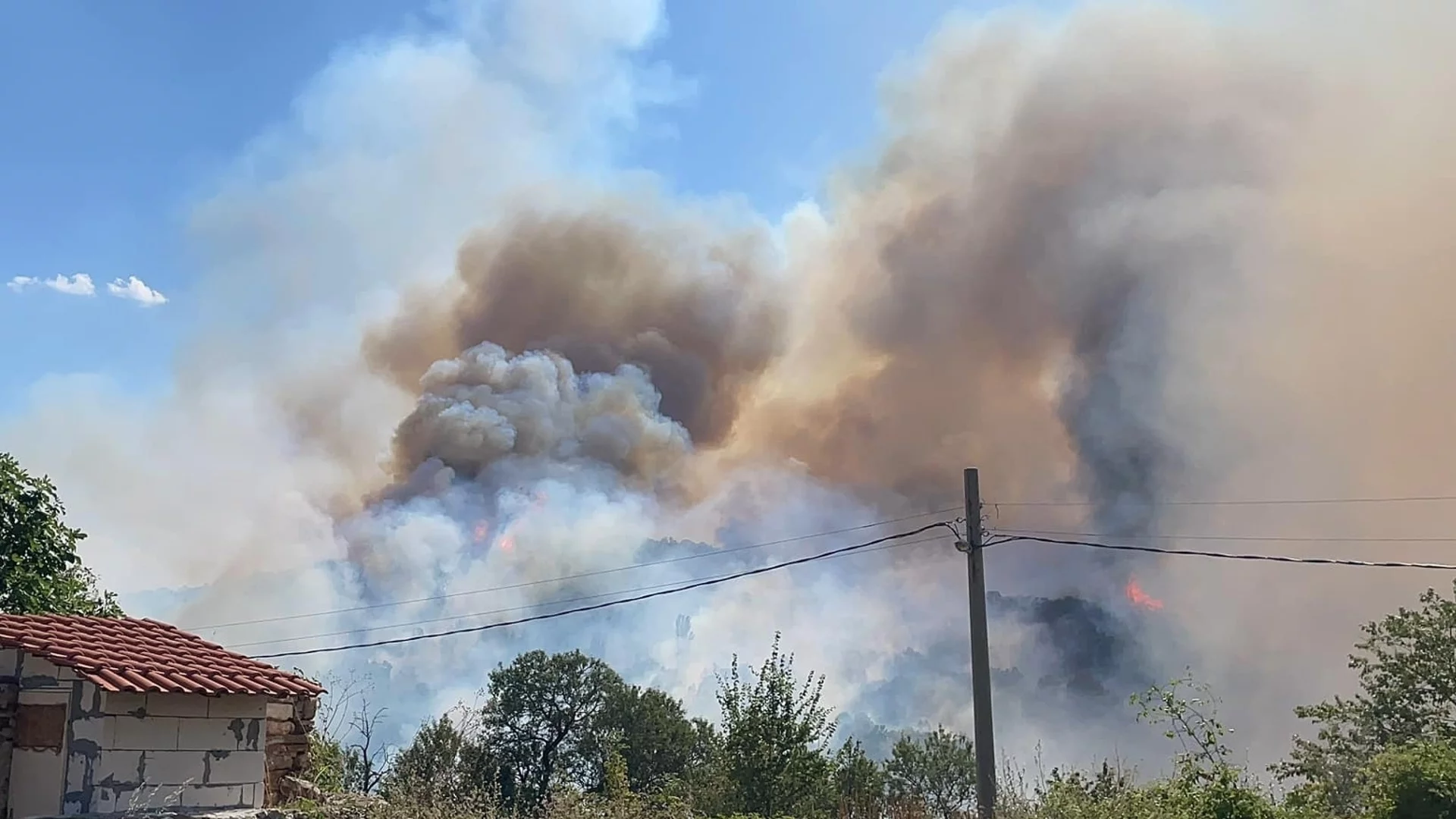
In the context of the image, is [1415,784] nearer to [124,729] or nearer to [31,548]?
[124,729]

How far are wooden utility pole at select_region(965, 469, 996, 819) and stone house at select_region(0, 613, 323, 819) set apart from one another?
26.9 ft

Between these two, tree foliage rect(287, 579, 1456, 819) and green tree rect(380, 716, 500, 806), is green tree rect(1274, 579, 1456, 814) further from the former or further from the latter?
green tree rect(380, 716, 500, 806)

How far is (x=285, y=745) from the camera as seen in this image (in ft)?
42.7

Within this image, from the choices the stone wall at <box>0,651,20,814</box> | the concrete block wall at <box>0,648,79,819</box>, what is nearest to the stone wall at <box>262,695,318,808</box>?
the concrete block wall at <box>0,648,79,819</box>

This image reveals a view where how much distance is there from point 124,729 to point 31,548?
1203cm

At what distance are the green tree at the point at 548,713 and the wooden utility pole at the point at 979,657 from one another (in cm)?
3322

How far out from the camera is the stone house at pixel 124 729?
1105 centimetres

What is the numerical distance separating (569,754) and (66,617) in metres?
34.3

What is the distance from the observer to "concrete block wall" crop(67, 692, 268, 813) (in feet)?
36.2

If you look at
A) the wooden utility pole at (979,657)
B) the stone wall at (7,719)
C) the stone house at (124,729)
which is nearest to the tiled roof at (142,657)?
the stone house at (124,729)

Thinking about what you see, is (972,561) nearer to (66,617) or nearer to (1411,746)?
Result: (1411,746)

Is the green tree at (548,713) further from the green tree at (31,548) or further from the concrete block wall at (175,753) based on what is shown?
the concrete block wall at (175,753)

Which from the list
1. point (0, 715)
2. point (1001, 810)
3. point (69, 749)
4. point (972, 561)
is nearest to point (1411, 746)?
point (1001, 810)

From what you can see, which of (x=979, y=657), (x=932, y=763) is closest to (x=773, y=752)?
(x=979, y=657)
